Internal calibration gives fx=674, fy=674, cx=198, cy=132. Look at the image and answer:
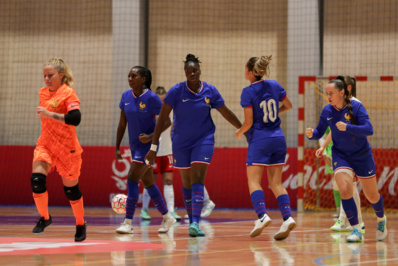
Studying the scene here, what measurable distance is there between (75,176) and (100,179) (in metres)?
8.38

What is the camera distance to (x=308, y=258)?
5.98 m

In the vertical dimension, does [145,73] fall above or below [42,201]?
above

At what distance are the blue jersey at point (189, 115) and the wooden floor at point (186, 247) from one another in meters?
1.18

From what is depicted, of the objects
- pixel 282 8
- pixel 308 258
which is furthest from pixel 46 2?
pixel 308 258

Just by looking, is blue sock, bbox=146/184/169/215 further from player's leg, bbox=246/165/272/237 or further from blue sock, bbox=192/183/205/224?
player's leg, bbox=246/165/272/237

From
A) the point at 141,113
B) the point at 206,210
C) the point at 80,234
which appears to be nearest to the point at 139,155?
the point at 141,113

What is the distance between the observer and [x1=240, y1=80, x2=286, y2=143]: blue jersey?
7.92 m

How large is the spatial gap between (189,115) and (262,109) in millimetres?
899

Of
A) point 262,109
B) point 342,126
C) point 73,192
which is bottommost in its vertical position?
point 73,192

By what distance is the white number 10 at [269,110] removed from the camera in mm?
7949

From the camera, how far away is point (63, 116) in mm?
6613

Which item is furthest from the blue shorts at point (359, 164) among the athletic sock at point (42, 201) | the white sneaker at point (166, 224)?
the athletic sock at point (42, 201)

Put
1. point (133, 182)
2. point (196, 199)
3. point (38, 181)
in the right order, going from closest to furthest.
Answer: point (38, 181), point (196, 199), point (133, 182)

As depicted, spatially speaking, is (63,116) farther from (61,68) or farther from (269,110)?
(269,110)
